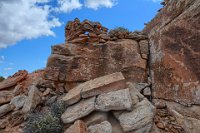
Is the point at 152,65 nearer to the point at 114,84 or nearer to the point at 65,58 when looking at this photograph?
the point at 114,84

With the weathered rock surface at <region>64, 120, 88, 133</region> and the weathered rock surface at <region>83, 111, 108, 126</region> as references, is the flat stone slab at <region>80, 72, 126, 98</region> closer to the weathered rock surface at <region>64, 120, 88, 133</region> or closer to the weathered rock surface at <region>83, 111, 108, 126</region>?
the weathered rock surface at <region>83, 111, 108, 126</region>

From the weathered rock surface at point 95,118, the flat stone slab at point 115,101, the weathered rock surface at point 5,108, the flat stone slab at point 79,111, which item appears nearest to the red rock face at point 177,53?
the flat stone slab at point 115,101

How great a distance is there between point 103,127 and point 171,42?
3.48 metres

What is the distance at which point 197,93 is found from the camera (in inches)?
203

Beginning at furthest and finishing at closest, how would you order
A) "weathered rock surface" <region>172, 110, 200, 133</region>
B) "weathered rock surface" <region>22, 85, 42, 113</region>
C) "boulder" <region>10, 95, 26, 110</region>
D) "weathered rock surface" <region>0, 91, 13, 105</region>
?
"weathered rock surface" <region>0, 91, 13, 105</region>
"boulder" <region>10, 95, 26, 110</region>
"weathered rock surface" <region>22, 85, 42, 113</region>
"weathered rock surface" <region>172, 110, 200, 133</region>

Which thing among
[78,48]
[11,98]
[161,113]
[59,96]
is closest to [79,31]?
[78,48]

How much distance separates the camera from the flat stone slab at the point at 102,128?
508 cm

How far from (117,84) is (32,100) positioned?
10.9 ft

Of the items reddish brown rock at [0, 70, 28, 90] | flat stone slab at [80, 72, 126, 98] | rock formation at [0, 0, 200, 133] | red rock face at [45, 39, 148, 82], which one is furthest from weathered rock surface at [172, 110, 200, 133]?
reddish brown rock at [0, 70, 28, 90]

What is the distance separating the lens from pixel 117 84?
5.92m

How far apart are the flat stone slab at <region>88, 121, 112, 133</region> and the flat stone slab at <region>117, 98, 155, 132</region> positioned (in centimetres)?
36

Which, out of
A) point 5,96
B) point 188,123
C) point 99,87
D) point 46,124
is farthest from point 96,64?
point 5,96

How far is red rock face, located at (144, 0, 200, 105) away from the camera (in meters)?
5.37

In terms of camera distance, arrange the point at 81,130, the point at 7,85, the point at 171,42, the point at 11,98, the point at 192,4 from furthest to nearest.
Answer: the point at 7,85
the point at 11,98
the point at 171,42
the point at 192,4
the point at 81,130
